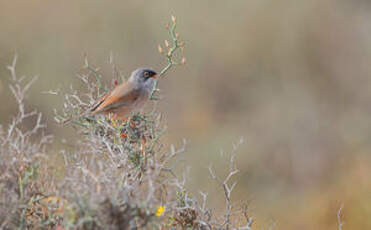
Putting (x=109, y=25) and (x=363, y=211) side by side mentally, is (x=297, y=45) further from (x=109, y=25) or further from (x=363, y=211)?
(x=363, y=211)

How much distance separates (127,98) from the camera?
5102 millimetres

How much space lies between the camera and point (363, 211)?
11.0 metres

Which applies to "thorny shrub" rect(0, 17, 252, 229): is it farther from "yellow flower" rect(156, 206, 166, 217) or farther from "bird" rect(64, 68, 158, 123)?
"bird" rect(64, 68, 158, 123)

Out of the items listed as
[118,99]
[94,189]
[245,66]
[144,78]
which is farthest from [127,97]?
[245,66]

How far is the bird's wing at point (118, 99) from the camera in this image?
4.35 meters

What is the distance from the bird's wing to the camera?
4350 millimetres

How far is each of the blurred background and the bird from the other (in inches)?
417

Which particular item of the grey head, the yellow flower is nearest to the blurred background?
the grey head

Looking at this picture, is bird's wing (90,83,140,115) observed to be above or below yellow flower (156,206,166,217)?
above

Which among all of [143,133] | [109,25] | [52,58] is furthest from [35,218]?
[109,25]

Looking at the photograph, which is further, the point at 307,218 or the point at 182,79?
the point at 182,79

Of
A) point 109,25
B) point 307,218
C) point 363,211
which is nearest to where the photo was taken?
point 363,211

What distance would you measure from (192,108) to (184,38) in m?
2.10

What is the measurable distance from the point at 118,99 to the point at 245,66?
14.8 m
